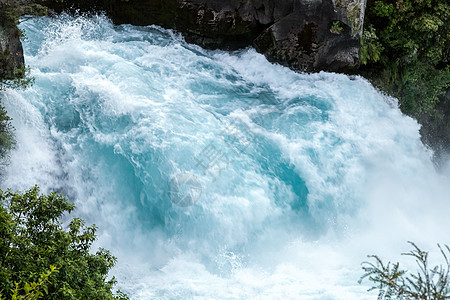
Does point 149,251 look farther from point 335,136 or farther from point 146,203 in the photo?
point 335,136

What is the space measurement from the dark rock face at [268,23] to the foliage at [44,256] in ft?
33.3

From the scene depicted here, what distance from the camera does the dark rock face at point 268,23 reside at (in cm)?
1495

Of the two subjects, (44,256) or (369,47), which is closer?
(44,256)

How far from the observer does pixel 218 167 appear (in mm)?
12094

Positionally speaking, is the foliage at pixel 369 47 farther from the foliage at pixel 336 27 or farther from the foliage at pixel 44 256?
the foliage at pixel 44 256

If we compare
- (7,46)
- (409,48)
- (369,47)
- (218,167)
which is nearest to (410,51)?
(409,48)

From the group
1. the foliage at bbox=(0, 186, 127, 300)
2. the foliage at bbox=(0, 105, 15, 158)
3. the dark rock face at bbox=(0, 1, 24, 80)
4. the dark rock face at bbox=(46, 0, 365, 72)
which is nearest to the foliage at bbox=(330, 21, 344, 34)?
the dark rock face at bbox=(46, 0, 365, 72)

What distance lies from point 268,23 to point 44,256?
1141 centimetres

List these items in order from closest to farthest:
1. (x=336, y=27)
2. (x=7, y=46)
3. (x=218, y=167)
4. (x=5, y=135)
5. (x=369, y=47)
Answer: (x=5, y=135)
(x=7, y=46)
(x=218, y=167)
(x=336, y=27)
(x=369, y=47)

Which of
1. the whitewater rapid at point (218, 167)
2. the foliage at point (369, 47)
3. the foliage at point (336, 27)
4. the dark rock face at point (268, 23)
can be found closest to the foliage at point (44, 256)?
the whitewater rapid at point (218, 167)

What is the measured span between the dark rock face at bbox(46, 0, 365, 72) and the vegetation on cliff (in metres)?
0.92

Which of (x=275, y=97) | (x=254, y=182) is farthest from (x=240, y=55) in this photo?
(x=254, y=182)

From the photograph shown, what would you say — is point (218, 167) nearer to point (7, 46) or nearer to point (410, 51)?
point (7, 46)

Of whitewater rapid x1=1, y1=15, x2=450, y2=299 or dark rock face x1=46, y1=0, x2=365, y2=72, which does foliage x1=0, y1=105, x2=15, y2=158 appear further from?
dark rock face x1=46, y1=0, x2=365, y2=72
